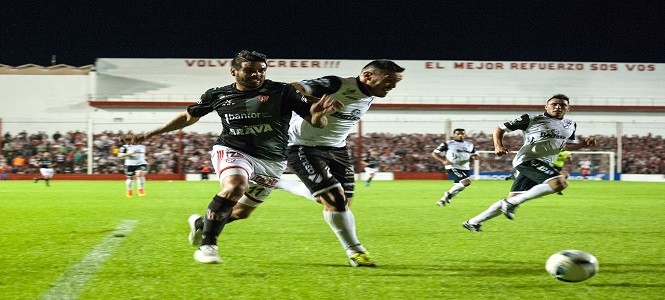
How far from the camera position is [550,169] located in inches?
389

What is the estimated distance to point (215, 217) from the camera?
593 centimetres

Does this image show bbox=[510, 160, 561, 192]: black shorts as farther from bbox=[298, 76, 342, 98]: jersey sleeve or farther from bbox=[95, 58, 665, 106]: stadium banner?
bbox=[95, 58, 665, 106]: stadium banner

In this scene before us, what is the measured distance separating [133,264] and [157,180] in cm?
2954

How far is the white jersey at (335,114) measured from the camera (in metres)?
6.47

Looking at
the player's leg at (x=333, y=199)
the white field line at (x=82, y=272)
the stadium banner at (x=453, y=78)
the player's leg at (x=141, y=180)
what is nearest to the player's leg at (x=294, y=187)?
the player's leg at (x=333, y=199)

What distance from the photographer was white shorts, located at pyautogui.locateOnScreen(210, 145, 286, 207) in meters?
6.02

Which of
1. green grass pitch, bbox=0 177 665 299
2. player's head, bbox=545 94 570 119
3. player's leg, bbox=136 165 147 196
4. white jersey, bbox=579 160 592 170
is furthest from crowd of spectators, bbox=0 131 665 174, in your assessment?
player's head, bbox=545 94 570 119

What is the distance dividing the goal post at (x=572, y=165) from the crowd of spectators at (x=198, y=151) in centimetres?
5

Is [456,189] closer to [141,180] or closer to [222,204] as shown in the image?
[141,180]

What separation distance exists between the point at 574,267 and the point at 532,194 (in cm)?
458

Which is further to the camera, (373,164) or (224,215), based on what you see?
(373,164)

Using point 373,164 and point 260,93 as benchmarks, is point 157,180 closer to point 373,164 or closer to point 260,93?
point 373,164

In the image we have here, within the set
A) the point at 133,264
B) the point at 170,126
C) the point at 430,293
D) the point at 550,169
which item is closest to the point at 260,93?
the point at 170,126

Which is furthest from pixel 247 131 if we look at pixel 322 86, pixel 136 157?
pixel 136 157
